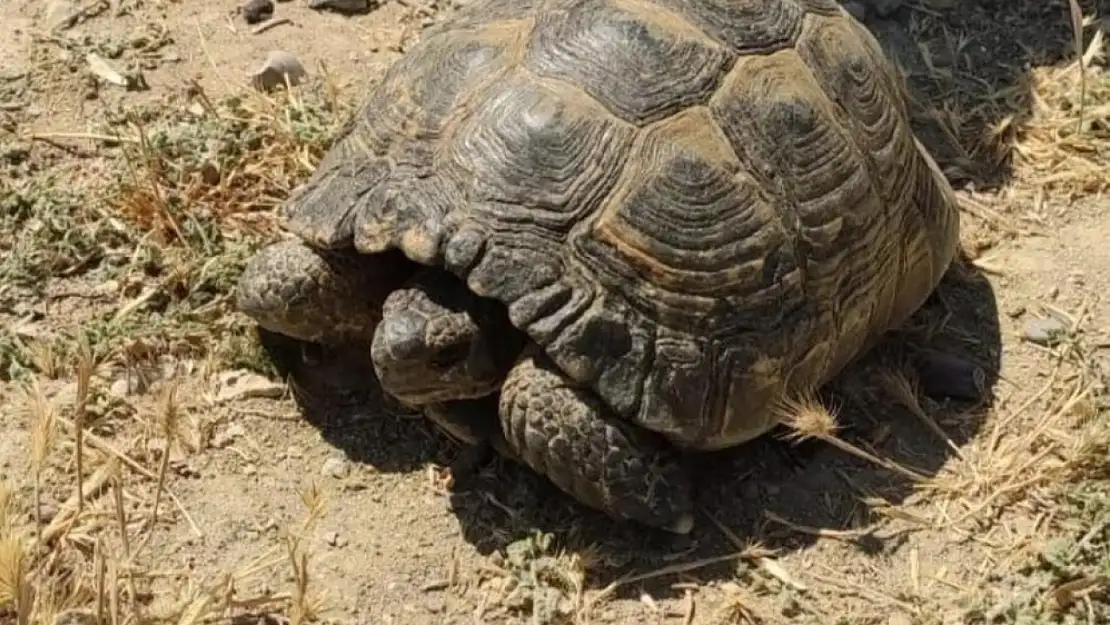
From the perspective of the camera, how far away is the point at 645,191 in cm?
375

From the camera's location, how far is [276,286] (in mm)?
4137

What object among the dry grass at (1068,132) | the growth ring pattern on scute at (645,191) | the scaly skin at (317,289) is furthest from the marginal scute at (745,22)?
the dry grass at (1068,132)

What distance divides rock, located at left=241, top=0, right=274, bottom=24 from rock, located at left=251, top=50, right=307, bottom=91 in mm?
324

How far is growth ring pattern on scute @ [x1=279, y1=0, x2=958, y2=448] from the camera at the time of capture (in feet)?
12.2

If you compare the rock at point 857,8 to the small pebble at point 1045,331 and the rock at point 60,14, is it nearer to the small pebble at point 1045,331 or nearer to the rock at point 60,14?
the small pebble at point 1045,331

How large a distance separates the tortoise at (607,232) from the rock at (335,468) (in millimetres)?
296

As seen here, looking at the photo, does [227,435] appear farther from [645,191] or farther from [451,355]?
[645,191]

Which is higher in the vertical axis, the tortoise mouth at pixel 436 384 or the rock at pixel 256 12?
the tortoise mouth at pixel 436 384

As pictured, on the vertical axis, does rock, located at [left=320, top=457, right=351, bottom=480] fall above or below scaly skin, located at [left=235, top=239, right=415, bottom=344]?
below

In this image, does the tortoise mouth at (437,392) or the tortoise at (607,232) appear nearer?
the tortoise at (607,232)

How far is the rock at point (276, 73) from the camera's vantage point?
542cm

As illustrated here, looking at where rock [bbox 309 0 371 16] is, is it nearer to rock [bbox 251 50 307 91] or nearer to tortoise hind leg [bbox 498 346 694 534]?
rock [bbox 251 50 307 91]

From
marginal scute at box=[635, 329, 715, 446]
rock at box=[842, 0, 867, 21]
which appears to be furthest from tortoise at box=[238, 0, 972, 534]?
rock at box=[842, 0, 867, 21]


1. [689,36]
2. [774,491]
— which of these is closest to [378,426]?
[774,491]
